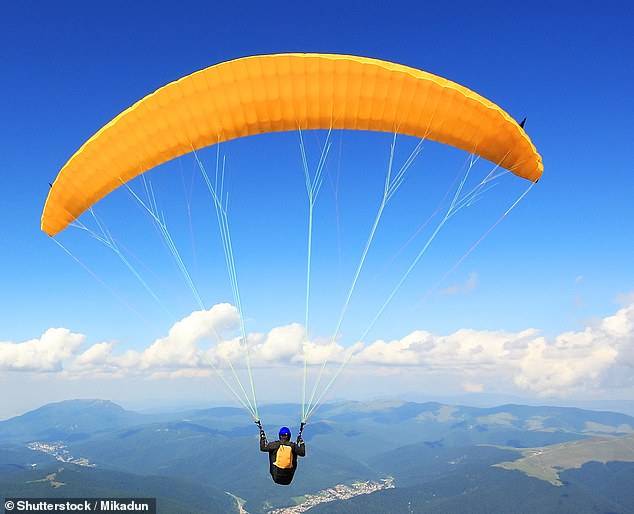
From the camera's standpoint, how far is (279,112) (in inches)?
527

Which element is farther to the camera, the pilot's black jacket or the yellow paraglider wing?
the yellow paraglider wing

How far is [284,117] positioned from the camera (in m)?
13.5

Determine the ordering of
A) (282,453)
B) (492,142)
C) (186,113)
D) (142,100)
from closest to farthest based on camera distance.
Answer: (282,453) < (142,100) < (186,113) < (492,142)

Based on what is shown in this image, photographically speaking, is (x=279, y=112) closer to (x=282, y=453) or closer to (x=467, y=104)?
(x=467, y=104)

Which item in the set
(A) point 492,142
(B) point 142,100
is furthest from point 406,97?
(B) point 142,100

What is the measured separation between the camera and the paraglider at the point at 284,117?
11852 millimetres

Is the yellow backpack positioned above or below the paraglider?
below

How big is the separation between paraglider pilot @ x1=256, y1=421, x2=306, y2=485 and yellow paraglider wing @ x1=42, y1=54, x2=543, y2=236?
7824mm

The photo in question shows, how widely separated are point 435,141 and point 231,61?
6.21 metres

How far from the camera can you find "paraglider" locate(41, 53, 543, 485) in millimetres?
11852

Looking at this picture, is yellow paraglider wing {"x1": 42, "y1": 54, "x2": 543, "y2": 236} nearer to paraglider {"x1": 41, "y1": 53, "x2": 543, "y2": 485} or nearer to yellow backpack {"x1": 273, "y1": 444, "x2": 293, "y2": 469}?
paraglider {"x1": 41, "y1": 53, "x2": 543, "y2": 485}

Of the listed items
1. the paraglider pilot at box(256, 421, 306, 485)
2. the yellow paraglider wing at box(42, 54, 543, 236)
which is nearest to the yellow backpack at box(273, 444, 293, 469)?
the paraglider pilot at box(256, 421, 306, 485)

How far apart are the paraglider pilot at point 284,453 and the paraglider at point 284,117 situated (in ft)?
0.07

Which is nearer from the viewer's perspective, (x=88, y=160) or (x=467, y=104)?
(x=467, y=104)
